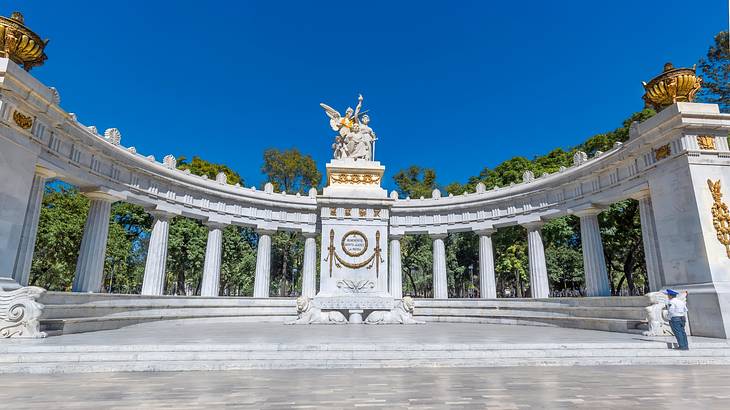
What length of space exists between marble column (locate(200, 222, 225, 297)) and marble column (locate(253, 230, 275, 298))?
10.8 ft

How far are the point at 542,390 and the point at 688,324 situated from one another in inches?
514

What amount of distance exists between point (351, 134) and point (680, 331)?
20906mm

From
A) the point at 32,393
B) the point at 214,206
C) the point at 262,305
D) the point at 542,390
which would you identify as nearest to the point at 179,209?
the point at 214,206

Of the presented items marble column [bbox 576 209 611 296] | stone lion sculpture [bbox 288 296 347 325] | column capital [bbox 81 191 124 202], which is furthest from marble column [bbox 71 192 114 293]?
marble column [bbox 576 209 611 296]

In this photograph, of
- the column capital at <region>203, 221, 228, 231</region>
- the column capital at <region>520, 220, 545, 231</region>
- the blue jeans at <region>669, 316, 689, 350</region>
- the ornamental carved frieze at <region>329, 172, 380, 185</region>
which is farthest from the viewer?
the column capital at <region>203, 221, 228, 231</region>

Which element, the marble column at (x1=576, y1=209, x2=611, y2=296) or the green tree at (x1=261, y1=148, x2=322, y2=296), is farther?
the green tree at (x1=261, y1=148, x2=322, y2=296)

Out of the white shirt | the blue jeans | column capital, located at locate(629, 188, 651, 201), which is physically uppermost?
column capital, located at locate(629, 188, 651, 201)

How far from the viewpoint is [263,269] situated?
33281 mm

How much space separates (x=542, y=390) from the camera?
6938mm

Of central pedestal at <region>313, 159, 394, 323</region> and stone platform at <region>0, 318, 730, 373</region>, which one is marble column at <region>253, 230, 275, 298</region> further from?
stone platform at <region>0, 318, 730, 373</region>

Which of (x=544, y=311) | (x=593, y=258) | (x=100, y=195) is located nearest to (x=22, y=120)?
(x=100, y=195)

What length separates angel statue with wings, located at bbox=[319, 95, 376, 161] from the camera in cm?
2681

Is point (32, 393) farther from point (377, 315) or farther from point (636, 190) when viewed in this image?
point (636, 190)

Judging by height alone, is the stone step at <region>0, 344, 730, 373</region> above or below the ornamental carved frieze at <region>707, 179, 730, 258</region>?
below
